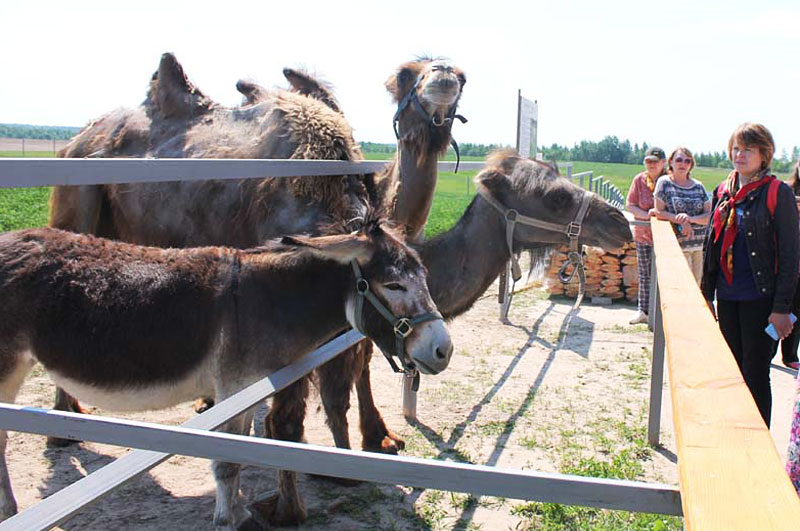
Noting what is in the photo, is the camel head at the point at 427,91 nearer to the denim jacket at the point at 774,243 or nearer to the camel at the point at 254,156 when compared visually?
the camel at the point at 254,156

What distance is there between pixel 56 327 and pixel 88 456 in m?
2.10

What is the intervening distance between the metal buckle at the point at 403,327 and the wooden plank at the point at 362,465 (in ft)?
4.38

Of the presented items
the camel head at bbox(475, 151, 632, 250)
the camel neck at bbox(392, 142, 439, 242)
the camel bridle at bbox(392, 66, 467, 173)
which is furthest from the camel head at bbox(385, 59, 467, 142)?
the camel head at bbox(475, 151, 632, 250)

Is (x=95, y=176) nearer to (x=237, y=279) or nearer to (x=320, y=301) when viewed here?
(x=237, y=279)

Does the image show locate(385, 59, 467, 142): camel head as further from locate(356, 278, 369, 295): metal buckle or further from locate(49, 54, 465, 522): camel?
locate(356, 278, 369, 295): metal buckle

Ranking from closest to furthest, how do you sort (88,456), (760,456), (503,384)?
(760,456) < (88,456) < (503,384)

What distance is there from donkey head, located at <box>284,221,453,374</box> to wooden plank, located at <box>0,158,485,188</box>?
17.8 inches

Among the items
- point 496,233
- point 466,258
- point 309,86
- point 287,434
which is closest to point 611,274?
point 496,233

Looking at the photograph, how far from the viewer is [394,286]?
2.91 m

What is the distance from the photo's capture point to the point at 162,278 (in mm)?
2961

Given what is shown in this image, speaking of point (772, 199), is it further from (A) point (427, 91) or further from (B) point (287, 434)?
(B) point (287, 434)

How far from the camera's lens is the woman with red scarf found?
406 centimetres

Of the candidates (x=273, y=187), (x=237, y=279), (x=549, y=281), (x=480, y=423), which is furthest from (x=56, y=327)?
(x=549, y=281)

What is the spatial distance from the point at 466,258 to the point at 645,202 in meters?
4.07
